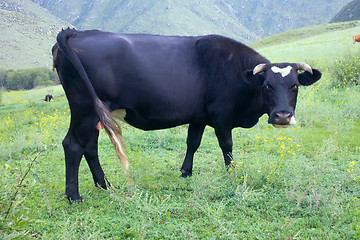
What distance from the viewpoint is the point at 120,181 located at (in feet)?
18.3

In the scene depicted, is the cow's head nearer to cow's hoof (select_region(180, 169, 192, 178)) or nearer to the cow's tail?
cow's hoof (select_region(180, 169, 192, 178))

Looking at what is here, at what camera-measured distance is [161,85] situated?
481 centimetres

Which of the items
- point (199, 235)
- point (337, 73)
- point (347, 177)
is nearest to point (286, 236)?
point (199, 235)

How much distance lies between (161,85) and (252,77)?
151 centimetres

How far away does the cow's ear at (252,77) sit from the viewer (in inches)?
194

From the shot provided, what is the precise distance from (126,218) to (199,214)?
984 millimetres

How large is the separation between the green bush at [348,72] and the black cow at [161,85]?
8.56 metres

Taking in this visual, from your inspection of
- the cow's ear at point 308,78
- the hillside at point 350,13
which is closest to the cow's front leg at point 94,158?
the cow's ear at point 308,78

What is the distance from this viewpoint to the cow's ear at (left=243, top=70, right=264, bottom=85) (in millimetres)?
4926

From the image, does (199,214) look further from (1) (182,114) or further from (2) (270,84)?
(2) (270,84)

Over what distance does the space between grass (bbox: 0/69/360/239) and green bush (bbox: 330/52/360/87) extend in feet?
18.5

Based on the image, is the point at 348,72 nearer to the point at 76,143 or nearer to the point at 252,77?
the point at 252,77

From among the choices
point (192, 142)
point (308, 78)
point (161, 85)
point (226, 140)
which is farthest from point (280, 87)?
point (192, 142)

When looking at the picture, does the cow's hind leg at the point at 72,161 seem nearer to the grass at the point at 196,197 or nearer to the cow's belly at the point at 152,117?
the grass at the point at 196,197
